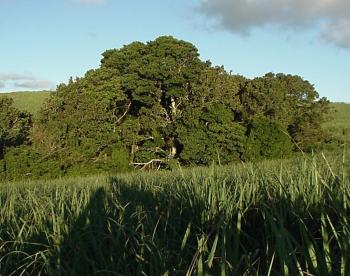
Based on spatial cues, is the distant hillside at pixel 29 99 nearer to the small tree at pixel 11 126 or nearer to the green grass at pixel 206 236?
the small tree at pixel 11 126

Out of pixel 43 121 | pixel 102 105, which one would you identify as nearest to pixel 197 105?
pixel 102 105

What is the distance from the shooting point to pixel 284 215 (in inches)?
117

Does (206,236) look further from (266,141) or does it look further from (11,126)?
(11,126)

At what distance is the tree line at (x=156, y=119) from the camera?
29266 mm

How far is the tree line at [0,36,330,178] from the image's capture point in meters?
29.3

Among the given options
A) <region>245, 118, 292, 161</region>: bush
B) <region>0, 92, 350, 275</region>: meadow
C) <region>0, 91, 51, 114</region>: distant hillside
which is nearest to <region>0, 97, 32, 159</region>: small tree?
<region>245, 118, 292, 161</region>: bush

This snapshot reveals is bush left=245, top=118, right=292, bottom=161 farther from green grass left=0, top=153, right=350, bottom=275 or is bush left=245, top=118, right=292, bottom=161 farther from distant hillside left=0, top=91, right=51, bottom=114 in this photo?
distant hillside left=0, top=91, right=51, bottom=114

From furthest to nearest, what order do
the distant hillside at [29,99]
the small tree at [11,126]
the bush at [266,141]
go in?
the distant hillside at [29,99]
the bush at [266,141]
the small tree at [11,126]

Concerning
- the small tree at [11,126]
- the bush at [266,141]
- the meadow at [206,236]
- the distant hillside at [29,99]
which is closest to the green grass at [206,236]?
the meadow at [206,236]

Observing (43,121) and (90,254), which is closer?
(90,254)

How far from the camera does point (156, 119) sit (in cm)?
3081

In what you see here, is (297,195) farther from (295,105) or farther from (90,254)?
(295,105)

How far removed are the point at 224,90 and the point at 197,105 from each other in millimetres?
2134

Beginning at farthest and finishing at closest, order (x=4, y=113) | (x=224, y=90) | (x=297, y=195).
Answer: (x=224, y=90)
(x=4, y=113)
(x=297, y=195)
